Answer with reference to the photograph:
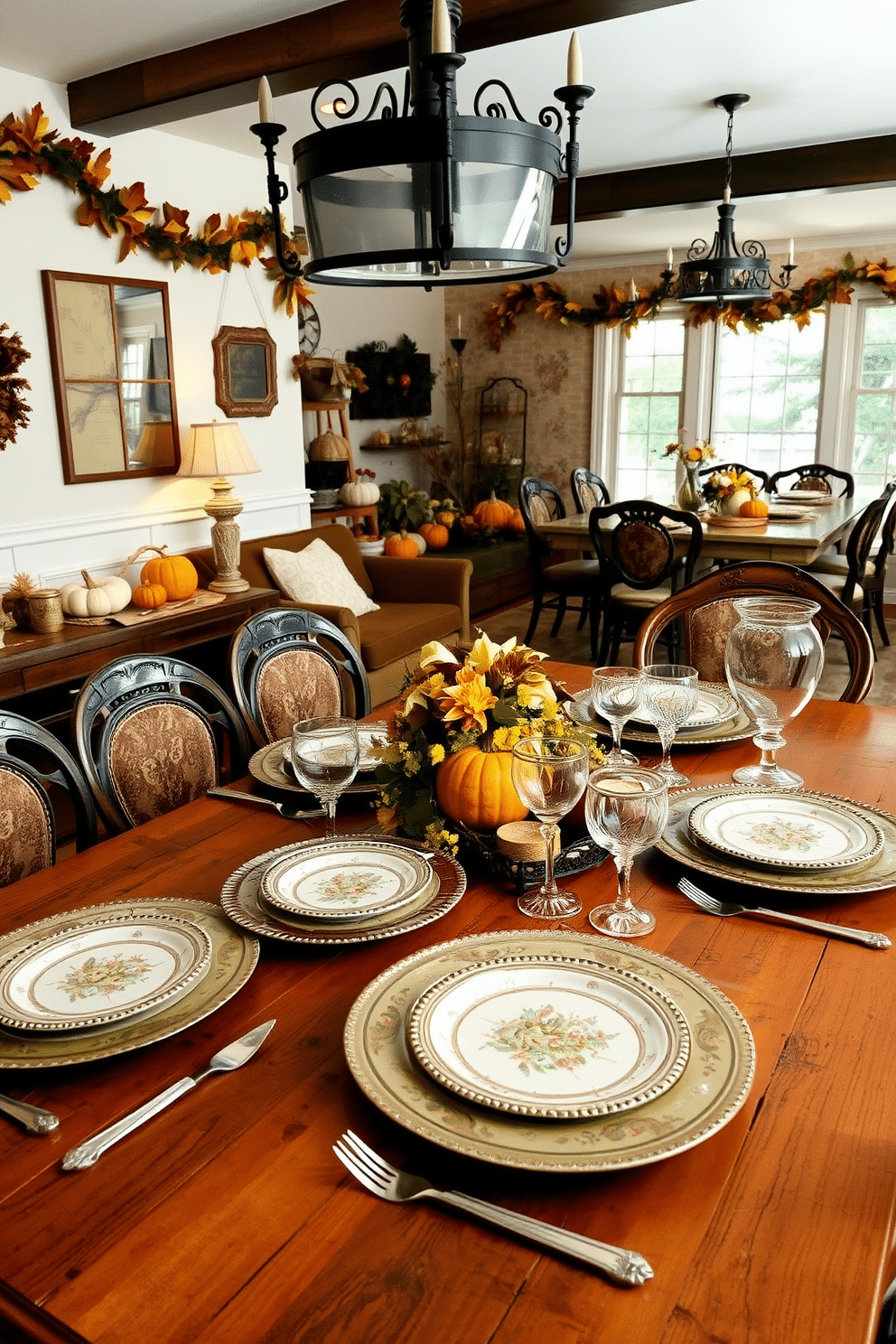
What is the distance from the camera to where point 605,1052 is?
3.07ft

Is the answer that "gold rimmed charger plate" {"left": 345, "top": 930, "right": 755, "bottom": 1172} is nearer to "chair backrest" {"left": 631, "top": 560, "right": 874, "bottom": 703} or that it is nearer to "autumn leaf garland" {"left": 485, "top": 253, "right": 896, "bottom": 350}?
"chair backrest" {"left": 631, "top": 560, "right": 874, "bottom": 703}

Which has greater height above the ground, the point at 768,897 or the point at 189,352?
the point at 189,352

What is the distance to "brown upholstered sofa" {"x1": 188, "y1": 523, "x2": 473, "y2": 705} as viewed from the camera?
14.3 feet

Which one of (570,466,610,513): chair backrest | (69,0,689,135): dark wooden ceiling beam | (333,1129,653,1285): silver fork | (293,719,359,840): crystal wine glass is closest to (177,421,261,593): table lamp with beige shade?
(69,0,689,135): dark wooden ceiling beam

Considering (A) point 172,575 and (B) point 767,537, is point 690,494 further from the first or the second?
(A) point 172,575

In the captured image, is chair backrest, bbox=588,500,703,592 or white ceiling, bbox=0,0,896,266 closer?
white ceiling, bbox=0,0,896,266

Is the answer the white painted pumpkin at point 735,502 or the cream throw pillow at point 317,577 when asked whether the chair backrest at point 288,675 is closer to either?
the cream throw pillow at point 317,577

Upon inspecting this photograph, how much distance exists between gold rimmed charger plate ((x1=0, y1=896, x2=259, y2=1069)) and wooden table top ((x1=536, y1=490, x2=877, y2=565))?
4092 millimetres

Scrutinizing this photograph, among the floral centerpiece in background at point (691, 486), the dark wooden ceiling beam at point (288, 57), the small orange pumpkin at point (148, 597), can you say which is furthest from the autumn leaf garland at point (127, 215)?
the floral centerpiece in background at point (691, 486)

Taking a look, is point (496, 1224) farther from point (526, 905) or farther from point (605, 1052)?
point (526, 905)

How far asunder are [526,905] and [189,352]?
3599mm

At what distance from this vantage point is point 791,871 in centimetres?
132

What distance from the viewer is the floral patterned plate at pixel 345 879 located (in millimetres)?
1221

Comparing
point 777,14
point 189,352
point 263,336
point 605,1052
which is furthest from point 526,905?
point 263,336
